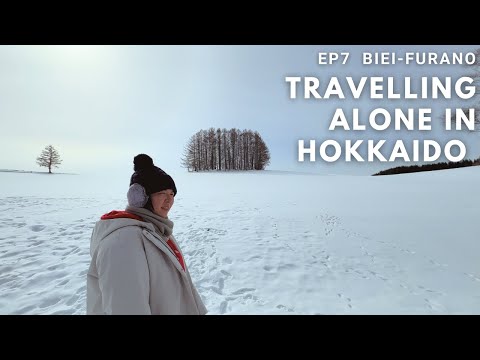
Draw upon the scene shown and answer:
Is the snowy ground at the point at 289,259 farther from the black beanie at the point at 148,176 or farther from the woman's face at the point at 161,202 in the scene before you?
the black beanie at the point at 148,176

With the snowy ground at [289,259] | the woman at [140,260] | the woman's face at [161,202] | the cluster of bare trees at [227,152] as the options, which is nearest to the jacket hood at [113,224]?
the woman at [140,260]

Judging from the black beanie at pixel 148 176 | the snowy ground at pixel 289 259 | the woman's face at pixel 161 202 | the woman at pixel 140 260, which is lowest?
the snowy ground at pixel 289 259

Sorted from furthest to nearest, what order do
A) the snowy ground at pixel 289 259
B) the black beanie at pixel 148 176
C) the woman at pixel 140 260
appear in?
the snowy ground at pixel 289 259, the black beanie at pixel 148 176, the woman at pixel 140 260

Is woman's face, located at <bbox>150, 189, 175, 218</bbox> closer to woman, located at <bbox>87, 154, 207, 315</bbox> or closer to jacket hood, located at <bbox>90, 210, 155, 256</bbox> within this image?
woman, located at <bbox>87, 154, 207, 315</bbox>

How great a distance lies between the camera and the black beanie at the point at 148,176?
1685mm

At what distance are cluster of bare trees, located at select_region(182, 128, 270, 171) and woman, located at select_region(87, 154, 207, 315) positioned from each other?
42.8 m

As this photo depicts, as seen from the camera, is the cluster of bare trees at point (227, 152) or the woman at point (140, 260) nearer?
the woman at point (140, 260)

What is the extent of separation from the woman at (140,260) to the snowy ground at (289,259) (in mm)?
2502

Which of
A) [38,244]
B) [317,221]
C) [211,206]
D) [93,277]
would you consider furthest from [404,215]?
[38,244]

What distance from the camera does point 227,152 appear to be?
45.8 metres
